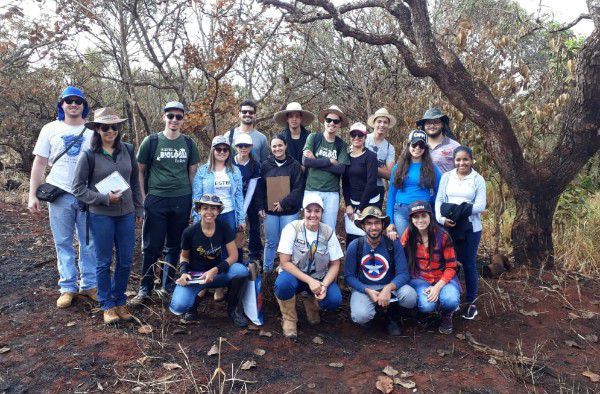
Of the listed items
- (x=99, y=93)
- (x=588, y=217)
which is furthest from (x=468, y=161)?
(x=99, y=93)

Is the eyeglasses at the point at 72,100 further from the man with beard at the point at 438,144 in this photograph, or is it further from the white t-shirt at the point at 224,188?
the man with beard at the point at 438,144

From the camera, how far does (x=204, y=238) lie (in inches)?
177

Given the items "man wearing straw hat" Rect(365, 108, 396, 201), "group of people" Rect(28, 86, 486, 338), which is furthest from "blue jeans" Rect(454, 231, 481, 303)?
"man wearing straw hat" Rect(365, 108, 396, 201)

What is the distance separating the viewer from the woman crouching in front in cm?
442

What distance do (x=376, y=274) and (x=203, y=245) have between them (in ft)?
5.60

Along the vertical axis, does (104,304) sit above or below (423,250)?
below

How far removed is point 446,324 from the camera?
15.0 feet

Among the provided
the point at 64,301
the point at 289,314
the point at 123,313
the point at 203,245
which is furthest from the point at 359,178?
the point at 64,301

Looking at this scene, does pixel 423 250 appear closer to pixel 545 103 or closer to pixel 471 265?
pixel 471 265

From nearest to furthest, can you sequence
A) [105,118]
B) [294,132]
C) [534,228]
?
[105,118], [294,132], [534,228]

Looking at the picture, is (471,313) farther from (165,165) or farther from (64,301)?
(64,301)

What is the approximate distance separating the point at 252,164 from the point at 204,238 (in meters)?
1.26

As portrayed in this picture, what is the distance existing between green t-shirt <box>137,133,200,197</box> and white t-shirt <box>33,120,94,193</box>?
547 mm

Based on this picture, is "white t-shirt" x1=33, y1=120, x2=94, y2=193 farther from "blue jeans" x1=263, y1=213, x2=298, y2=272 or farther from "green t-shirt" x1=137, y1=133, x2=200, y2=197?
"blue jeans" x1=263, y1=213, x2=298, y2=272
